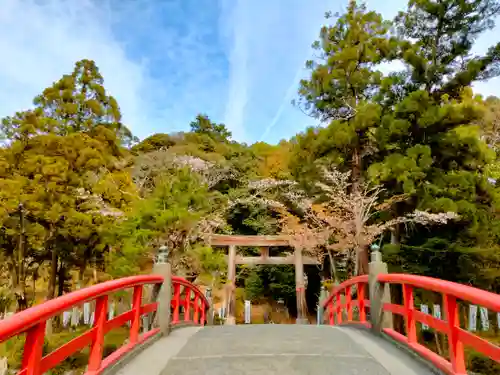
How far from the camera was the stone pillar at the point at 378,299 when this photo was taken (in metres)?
4.72

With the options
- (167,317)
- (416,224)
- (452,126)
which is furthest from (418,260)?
(167,317)

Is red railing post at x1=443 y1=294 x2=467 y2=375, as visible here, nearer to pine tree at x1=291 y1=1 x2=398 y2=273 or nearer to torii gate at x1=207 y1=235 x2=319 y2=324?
pine tree at x1=291 y1=1 x2=398 y2=273

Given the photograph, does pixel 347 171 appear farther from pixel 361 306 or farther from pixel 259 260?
pixel 361 306

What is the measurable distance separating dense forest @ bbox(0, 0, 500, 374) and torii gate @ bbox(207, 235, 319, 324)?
1986 mm

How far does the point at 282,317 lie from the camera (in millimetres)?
21297

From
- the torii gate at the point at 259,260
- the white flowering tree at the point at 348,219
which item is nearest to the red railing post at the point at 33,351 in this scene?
the white flowering tree at the point at 348,219

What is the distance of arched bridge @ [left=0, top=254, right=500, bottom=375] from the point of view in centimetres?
228

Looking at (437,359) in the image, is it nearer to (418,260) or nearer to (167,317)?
(167,317)

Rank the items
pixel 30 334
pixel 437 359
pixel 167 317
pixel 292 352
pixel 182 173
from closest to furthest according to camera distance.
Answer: pixel 30 334, pixel 437 359, pixel 292 352, pixel 167 317, pixel 182 173

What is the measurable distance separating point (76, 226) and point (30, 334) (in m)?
12.1

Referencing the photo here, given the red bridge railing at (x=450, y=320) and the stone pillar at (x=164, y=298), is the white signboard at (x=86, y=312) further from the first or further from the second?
the red bridge railing at (x=450, y=320)

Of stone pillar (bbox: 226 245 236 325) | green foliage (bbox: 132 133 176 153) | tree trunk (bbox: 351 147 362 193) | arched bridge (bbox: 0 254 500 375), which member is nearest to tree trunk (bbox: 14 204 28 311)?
stone pillar (bbox: 226 245 236 325)

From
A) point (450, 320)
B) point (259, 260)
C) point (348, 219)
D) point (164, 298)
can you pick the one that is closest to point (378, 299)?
point (450, 320)

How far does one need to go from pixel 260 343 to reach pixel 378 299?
1.54 meters
